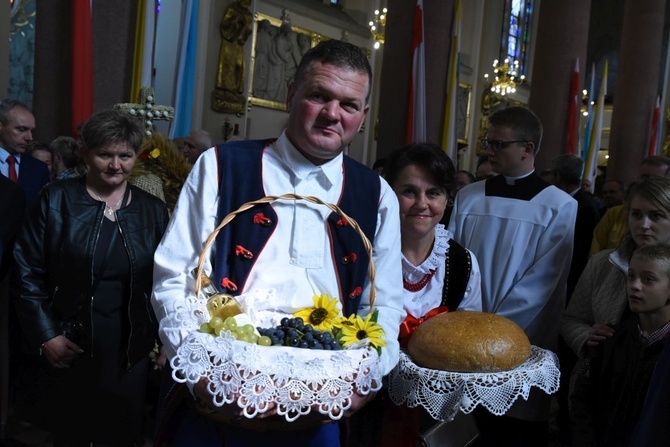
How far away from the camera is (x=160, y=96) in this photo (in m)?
9.08

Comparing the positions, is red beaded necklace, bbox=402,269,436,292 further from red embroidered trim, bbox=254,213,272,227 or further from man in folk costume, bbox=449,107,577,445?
red embroidered trim, bbox=254,213,272,227

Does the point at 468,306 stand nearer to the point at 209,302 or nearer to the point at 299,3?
the point at 209,302

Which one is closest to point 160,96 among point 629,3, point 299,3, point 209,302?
point 299,3

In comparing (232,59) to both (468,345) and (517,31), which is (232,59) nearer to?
(468,345)

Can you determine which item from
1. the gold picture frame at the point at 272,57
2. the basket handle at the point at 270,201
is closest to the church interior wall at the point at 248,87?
the gold picture frame at the point at 272,57

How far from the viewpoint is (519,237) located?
344 centimetres

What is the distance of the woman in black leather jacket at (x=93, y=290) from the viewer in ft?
9.42

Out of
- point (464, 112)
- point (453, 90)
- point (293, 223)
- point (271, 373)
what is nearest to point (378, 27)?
point (464, 112)

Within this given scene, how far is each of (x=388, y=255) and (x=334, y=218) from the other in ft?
0.69

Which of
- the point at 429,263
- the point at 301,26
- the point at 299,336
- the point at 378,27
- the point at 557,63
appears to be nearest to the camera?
the point at 299,336

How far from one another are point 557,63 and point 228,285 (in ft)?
26.5

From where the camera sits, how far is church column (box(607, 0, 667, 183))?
42.7 feet

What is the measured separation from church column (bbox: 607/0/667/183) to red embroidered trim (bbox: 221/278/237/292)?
1255cm

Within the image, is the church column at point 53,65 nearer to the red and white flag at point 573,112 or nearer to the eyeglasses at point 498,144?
the eyeglasses at point 498,144
